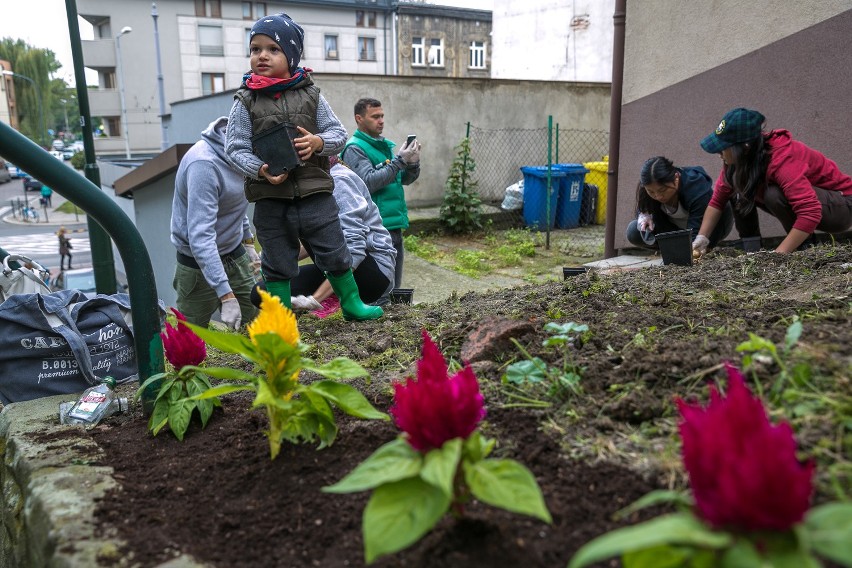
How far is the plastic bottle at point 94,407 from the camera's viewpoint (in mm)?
2649

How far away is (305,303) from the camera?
4.64m

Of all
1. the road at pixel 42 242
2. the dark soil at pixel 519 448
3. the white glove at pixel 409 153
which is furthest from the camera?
the road at pixel 42 242

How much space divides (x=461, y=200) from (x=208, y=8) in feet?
128

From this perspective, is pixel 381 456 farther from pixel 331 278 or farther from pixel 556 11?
pixel 556 11

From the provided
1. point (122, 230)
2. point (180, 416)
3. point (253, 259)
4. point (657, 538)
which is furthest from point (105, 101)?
point (657, 538)

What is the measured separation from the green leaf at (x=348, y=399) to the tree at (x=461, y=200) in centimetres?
985

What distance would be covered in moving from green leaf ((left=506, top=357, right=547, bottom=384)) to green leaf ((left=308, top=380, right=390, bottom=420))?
576 millimetres

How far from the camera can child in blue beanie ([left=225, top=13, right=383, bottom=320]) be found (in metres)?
3.70

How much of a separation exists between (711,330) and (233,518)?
1.78m

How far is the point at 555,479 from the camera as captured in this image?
1735 mm

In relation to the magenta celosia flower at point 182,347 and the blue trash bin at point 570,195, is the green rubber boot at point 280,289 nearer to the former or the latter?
the magenta celosia flower at point 182,347

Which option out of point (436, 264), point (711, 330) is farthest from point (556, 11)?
point (711, 330)

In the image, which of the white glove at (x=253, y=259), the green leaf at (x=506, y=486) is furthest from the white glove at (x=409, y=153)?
the green leaf at (x=506, y=486)

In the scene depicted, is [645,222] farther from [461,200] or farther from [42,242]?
[42,242]
